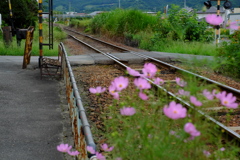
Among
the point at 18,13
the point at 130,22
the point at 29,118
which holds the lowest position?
the point at 29,118

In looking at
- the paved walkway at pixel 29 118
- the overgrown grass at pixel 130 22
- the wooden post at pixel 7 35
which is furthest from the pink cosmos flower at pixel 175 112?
the overgrown grass at pixel 130 22

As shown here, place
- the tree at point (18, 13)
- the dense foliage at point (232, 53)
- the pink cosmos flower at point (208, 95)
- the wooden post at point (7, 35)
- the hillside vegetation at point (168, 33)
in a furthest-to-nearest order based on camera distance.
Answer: the tree at point (18, 13), the wooden post at point (7, 35), the hillside vegetation at point (168, 33), the dense foliage at point (232, 53), the pink cosmos flower at point (208, 95)

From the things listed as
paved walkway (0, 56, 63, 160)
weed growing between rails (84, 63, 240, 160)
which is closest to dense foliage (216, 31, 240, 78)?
paved walkway (0, 56, 63, 160)

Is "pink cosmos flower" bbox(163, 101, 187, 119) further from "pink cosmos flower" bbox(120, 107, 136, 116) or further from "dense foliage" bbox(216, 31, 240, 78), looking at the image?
"dense foliage" bbox(216, 31, 240, 78)

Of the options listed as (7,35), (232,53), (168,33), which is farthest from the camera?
(168,33)

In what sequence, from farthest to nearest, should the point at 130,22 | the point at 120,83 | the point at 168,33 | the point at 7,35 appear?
the point at 130,22, the point at 168,33, the point at 7,35, the point at 120,83

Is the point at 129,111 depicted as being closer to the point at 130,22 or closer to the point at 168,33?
the point at 168,33

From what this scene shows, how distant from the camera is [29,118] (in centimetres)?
551

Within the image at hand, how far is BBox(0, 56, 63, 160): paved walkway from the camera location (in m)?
4.20

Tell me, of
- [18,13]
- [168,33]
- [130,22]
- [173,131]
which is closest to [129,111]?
[173,131]

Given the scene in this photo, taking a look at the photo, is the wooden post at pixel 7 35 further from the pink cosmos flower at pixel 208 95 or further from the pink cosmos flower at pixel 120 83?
the pink cosmos flower at pixel 208 95

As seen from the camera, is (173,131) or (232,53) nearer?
(173,131)

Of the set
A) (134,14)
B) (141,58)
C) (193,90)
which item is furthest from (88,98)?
(134,14)

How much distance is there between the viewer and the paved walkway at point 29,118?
4199 mm
